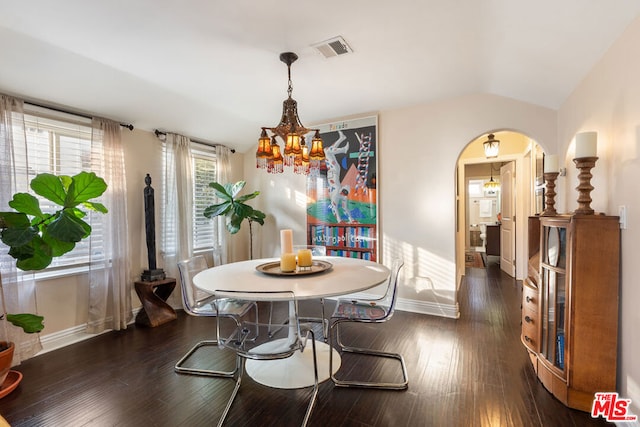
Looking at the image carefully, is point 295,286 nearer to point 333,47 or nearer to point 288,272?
point 288,272

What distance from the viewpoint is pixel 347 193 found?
4.00 m

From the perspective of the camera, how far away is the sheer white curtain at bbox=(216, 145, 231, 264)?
14.5 ft

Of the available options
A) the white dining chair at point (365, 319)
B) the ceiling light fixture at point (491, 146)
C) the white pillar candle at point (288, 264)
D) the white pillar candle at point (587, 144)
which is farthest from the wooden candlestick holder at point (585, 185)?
the ceiling light fixture at point (491, 146)

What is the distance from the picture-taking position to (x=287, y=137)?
7.35 feet

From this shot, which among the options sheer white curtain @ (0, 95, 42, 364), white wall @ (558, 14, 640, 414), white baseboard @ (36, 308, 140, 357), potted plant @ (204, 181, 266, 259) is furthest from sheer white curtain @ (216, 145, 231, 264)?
white wall @ (558, 14, 640, 414)

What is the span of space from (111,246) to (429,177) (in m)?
3.59

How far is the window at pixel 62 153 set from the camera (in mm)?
2705

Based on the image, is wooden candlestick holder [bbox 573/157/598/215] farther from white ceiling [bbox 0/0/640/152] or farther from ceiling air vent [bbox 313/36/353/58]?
ceiling air vent [bbox 313/36/353/58]

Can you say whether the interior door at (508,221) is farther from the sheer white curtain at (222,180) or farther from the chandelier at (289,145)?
the sheer white curtain at (222,180)

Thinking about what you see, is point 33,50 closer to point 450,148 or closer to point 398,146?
point 398,146

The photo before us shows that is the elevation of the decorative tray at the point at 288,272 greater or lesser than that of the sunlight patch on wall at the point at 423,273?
greater

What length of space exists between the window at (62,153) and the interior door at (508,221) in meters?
6.11

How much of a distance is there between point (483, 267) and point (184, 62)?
6.45 meters

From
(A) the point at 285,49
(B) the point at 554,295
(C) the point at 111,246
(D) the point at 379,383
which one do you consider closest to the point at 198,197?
(C) the point at 111,246
